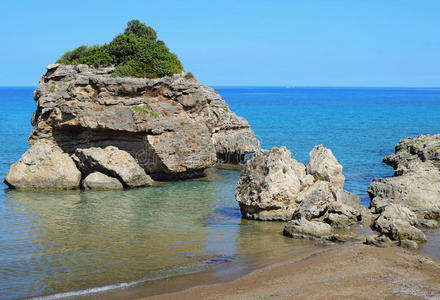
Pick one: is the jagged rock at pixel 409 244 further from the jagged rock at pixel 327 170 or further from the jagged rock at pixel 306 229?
the jagged rock at pixel 327 170

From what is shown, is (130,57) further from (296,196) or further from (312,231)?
(312,231)

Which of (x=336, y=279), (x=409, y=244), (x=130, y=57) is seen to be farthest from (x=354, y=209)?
(x=130, y=57)

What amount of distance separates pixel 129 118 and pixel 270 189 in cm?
1286

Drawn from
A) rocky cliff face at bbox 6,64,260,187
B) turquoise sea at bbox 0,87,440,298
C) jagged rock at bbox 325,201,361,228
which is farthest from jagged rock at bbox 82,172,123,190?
jagged rock at bbox 325,201,361,228

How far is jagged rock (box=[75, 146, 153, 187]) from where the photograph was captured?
33.5 meters

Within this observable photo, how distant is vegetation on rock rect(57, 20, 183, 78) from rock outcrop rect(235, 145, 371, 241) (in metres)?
13.3

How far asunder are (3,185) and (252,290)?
77.4ft

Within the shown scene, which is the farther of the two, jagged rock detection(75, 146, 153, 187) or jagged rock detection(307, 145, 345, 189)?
jagged rock detection(75, 146, 153, 187)

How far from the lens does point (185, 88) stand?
121ft

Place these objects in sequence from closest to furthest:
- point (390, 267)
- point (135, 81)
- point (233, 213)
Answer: point (390, 267) → point (233, 213) → point (135, 81)

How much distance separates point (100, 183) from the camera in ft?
110

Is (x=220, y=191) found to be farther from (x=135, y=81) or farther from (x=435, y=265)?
(x=435, y=265)

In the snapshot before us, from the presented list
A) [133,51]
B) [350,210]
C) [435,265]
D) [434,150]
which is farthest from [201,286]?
[133,51]

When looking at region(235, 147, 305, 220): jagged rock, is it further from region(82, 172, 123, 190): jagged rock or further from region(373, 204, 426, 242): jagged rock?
region(82, 172, 123, 190): jagged rock
